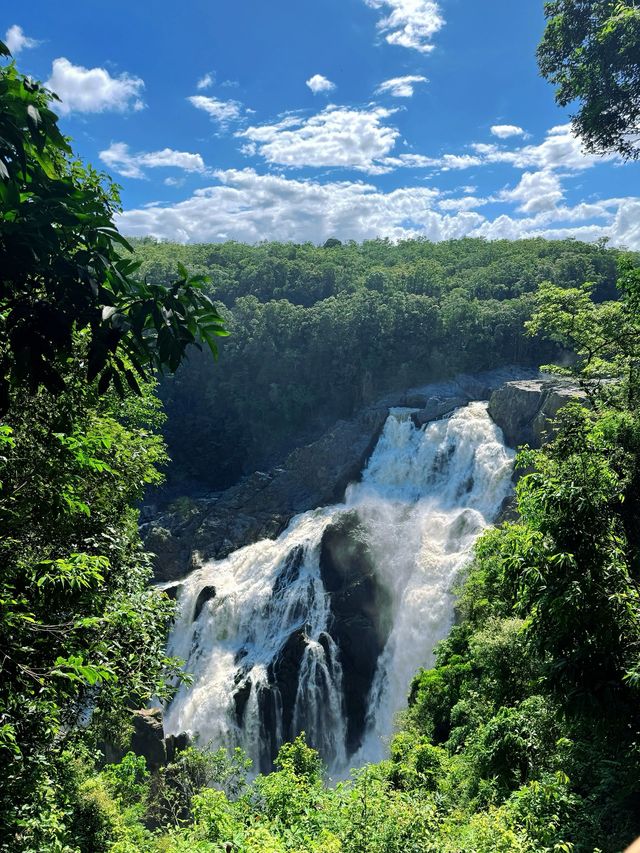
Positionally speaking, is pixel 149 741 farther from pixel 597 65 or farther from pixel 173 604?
pixel 597 65

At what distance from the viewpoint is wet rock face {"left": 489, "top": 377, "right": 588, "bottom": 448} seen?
2625cm

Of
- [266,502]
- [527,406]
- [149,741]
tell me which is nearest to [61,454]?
[149,741]

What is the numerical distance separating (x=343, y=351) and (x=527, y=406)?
709 inches

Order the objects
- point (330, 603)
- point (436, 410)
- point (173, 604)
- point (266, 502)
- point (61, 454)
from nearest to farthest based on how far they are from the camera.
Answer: point (61, 454) < point (173, 604) < point (330, 603) < point (436, 410) < point (266, 502)

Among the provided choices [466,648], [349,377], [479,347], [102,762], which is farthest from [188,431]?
[466,648]

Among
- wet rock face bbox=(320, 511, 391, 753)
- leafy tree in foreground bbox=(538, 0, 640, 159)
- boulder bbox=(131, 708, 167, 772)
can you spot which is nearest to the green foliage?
leafy tree in foreground bbox=(538, 0, 640, 159)

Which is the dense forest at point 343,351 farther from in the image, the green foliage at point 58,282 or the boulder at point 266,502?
the green foliage at point 58,282

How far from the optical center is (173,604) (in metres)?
7.85

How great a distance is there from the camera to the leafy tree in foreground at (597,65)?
10.9 metres

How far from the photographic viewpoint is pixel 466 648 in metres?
17.2

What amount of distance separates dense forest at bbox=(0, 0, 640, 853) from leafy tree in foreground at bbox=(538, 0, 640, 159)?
4 centimetres

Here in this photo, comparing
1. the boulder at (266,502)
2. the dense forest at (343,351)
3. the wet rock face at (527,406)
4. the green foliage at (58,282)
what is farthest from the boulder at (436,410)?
the green foliage at (58,282)

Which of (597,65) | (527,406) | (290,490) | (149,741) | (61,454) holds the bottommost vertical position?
(149,741)

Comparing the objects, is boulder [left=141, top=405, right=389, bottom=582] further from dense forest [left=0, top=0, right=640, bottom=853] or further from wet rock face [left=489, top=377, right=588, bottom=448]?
dense forest [left=0, top=0, right=640, bottom=853]
